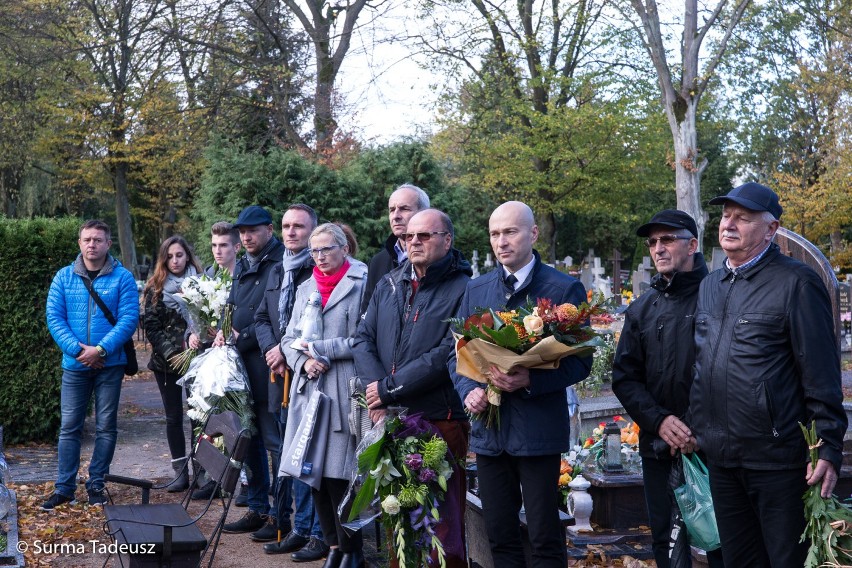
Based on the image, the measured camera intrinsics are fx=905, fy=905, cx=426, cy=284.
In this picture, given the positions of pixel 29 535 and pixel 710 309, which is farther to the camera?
pixel 29 535

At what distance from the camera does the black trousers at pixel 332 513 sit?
562 cm

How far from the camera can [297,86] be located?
73.9 feet

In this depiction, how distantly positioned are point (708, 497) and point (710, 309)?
3.10 feet

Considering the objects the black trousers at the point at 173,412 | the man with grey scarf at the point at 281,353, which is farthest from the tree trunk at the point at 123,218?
the man with grey scarf at the point at 281,353

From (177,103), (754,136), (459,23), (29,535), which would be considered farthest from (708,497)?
(754,136)

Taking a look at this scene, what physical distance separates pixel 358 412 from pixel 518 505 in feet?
4.77

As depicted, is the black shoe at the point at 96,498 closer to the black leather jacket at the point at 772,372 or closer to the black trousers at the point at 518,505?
the black trousers at the point at 518,505

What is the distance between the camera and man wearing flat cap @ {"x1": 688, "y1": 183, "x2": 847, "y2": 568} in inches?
144

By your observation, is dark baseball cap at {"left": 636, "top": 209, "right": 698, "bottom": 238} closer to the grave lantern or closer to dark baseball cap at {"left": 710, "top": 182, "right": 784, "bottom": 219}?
dark baseball cap at {"left": 710, "top": 182, "right": 784, "bottom": 219}

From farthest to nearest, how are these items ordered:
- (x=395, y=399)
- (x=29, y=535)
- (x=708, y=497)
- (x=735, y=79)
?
(x=735, y=79) → (x=29, y=535) → (x=395, y=399) → (x=708, y=497)

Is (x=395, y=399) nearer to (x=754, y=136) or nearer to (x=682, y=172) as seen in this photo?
→ (x=682, y=172)

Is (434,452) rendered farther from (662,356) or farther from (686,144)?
(686,144)

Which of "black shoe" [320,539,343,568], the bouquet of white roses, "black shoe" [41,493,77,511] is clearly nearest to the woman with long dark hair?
the bouquet of white roses

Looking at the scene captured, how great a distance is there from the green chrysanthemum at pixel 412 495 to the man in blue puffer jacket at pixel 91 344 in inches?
146
